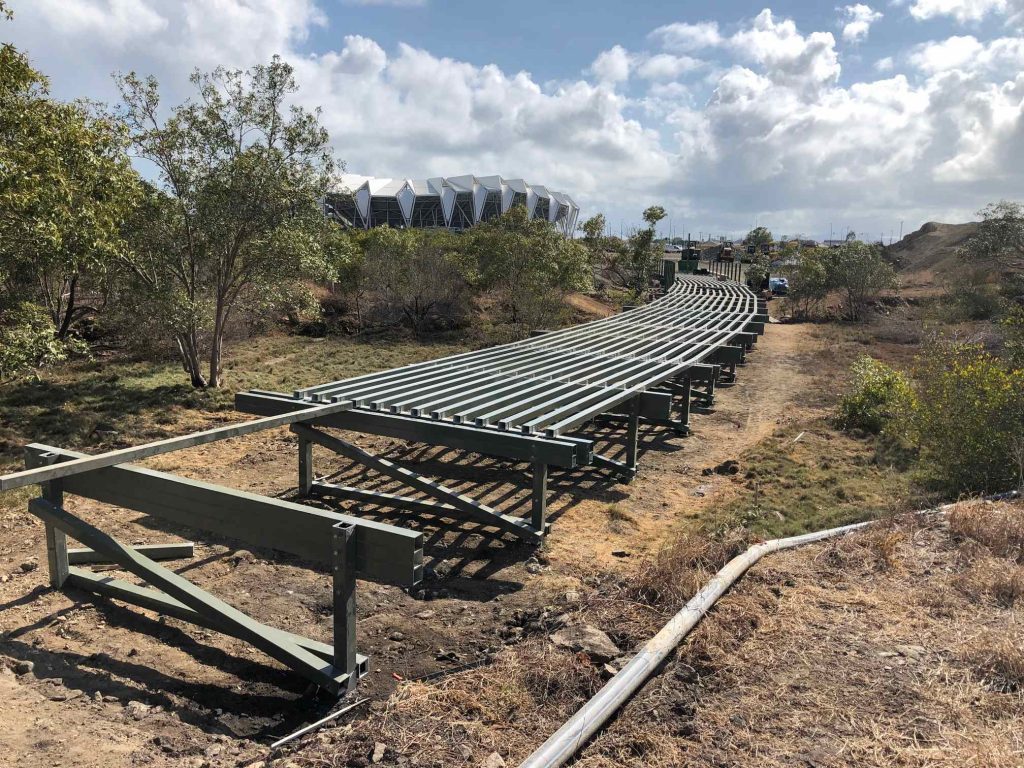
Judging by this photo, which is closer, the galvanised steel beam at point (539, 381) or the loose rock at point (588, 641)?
the loose rock at point (588, 641)

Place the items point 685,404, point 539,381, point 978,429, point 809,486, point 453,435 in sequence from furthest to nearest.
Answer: point 685,404
point 539,381
point 809,486
point 978,429
point 453,435

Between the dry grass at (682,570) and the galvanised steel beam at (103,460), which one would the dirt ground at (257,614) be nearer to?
the dry grass at (682,570)

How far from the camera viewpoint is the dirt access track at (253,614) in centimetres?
302

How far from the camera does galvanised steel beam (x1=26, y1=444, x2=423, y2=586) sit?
123 inches

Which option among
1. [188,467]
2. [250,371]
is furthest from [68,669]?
[250,371]

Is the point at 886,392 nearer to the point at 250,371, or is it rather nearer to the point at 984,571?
the point at 984,571

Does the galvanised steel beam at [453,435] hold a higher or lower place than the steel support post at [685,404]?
higher

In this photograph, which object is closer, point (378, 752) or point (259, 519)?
point (378, 752)

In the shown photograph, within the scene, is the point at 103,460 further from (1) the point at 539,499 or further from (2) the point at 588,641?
(1) the point at 539,499

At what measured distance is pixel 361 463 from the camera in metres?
6.82

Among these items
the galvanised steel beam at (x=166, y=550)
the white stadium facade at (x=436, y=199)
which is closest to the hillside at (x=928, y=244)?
the white stadium facade at (x=436, y=199)

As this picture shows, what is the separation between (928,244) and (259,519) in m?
86.3

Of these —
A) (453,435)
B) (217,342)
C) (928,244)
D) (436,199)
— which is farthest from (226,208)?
(928,244)

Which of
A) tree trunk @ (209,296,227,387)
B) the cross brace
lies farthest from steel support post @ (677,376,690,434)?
tree trunk @ (209,296,227,387)
